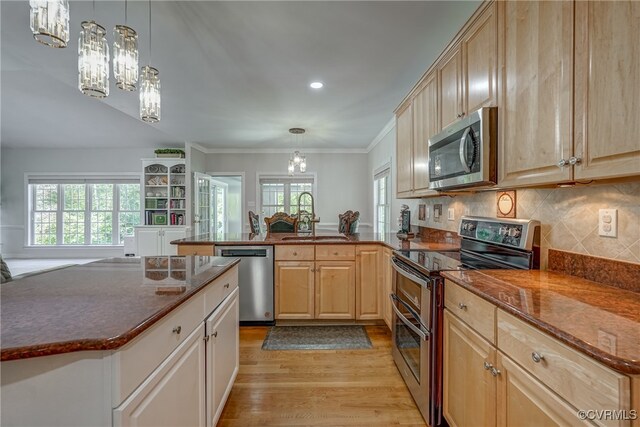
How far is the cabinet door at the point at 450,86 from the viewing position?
1865mm

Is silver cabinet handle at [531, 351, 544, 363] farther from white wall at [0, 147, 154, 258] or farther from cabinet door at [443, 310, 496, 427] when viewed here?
white wall at [0, 147, 154, 258]

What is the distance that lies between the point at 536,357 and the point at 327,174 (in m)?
5.77

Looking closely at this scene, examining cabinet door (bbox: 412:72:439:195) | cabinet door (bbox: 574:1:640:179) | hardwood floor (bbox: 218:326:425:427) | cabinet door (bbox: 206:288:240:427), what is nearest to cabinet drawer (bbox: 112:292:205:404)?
cabinet door (bbox: 206:288:240:427)

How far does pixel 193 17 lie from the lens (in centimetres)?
203

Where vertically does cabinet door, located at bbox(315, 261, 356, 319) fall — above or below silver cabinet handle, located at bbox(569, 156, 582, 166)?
below

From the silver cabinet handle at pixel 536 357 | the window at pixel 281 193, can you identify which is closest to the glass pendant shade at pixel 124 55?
the silver cabinet handle at pixel 536 357

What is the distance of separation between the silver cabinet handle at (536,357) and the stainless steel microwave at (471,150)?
3.06 ft

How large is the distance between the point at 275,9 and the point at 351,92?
1544 mm

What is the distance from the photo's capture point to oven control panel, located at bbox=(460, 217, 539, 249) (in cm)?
156

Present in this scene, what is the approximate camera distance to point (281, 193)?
6488 millimetres

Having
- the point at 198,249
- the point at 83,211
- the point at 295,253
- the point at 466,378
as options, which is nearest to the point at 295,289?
the point at 295,253

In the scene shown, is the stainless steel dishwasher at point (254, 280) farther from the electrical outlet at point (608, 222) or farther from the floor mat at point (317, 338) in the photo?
the electrical outlet at point (608, 222)

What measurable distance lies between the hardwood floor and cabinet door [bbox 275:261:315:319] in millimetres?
476

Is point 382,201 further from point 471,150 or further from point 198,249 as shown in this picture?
point 471,150
